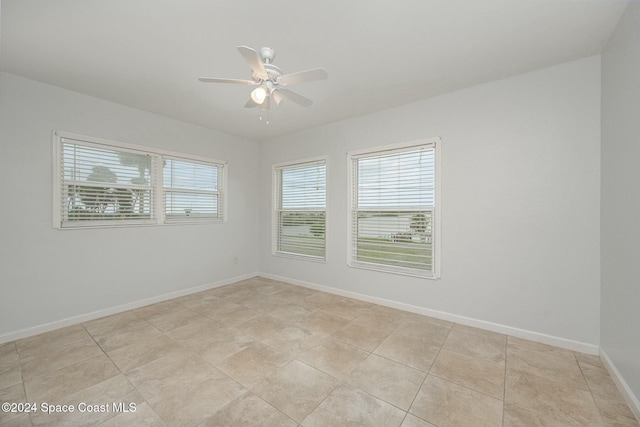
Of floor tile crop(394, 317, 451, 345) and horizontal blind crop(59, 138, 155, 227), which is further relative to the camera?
horizontal blind crop(59, 138, 155, 227)

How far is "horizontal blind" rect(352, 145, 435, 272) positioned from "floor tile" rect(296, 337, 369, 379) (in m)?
1.38

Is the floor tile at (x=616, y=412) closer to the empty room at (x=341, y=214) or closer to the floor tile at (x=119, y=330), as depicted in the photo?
the empty room at (x=341, y=214)

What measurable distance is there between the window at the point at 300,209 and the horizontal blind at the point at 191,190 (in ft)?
3.48

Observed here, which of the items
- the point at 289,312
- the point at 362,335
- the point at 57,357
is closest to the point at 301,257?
the point at 289,312

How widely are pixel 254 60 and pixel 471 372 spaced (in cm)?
286

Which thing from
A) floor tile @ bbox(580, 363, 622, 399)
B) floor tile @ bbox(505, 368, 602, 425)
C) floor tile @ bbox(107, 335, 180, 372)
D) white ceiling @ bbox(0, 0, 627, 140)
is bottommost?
floor tile @ bbox(107, 335, 180, 372)

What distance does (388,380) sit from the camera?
6.50 feet

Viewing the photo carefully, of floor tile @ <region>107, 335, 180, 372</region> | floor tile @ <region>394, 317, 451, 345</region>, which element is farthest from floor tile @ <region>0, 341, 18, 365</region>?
floor tile @ <region>394, 317, 451, 345</region>

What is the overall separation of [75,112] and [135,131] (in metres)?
0.60

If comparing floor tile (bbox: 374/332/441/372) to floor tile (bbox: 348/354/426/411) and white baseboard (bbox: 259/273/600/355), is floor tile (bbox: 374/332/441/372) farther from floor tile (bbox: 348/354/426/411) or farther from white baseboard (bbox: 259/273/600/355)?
white baseboard (bbox: 259/273/600/355)

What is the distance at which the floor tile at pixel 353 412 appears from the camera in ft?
5.18

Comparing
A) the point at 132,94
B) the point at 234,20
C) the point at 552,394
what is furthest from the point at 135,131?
the point at 552,394

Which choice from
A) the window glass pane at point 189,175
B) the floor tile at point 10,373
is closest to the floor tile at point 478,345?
the floor tile at point 10,373

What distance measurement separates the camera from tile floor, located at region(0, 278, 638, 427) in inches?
64.3
